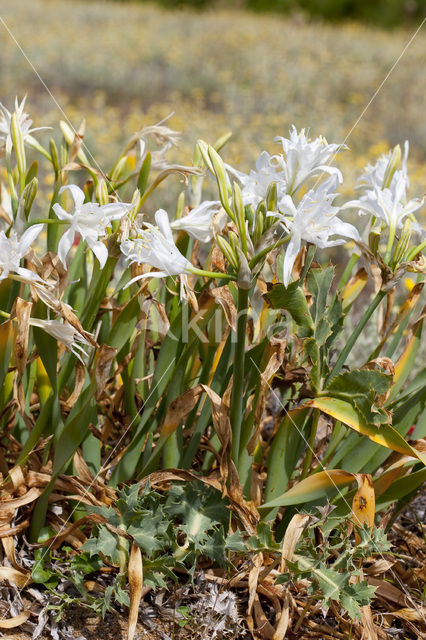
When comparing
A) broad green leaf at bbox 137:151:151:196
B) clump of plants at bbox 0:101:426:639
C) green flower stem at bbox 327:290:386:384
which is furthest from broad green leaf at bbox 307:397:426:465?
broad green leaf at bbox 137:151:151:196

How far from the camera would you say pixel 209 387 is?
1.44 m

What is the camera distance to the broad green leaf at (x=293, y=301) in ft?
3.98

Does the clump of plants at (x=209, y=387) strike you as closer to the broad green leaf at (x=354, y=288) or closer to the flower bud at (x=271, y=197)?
the flower bud at (x=271, y=197)

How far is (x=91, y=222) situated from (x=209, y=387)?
0.43 meters

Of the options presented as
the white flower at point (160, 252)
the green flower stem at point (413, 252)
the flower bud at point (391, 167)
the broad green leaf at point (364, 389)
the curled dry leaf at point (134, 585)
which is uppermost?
the flower bud at point (391, 167)

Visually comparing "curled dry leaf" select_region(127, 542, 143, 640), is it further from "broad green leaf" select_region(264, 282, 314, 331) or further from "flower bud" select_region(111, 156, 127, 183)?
"flower bud" select_region(111, 156, 127, 183)

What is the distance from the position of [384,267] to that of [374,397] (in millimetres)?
242

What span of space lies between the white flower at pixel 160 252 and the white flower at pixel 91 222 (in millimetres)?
78

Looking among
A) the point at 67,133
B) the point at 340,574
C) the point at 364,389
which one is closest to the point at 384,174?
the point at 364,389

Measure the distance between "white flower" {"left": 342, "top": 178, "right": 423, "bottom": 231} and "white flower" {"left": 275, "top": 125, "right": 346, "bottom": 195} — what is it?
6.1 inches

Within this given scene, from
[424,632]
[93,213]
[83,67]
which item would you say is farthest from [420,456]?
[83,67]

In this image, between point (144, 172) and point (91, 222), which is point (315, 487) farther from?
point (144, 172)

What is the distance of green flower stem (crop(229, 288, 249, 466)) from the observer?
1146mm

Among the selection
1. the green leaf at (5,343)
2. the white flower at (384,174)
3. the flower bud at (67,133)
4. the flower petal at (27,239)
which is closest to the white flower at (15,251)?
the flower petal at (27,239)
